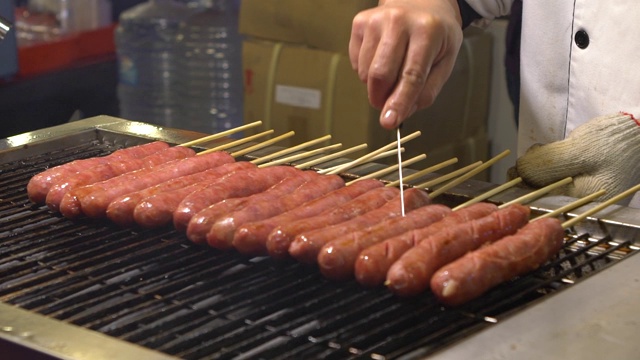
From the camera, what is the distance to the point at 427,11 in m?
2.84

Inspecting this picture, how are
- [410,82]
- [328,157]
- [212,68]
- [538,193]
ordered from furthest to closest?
[212,68] → [328,157] → [538,193] → [410,82]

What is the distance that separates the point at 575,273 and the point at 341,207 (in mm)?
667

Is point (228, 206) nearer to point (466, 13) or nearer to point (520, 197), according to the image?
point (520, 197)

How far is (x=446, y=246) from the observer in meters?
2.32

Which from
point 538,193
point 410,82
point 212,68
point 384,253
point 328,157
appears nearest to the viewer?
point 384,253

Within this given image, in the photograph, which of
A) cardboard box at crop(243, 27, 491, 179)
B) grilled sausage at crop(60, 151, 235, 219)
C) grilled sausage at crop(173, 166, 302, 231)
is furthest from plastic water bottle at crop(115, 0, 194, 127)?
grilled sausage at crop(173, 166, 302, 231)

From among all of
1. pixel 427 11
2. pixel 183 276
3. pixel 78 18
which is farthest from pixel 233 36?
pixel 183 276

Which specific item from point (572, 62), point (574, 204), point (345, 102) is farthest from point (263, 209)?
point (345, 102)

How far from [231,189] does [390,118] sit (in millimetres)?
546

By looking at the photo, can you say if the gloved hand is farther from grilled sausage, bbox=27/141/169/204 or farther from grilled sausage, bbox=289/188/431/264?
grilled sausage, bbox=27/141/169/204

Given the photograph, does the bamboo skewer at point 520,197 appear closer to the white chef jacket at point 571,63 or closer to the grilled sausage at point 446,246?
the grilled sausage at point 446,246

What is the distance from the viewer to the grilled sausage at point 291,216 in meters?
2.48

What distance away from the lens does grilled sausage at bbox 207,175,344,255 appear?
252cm

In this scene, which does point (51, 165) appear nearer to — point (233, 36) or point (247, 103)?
point (247, 103)
